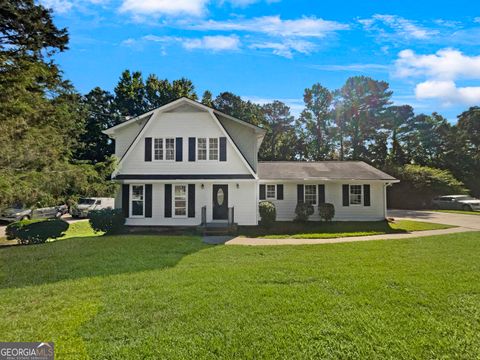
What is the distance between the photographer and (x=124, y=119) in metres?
32.3

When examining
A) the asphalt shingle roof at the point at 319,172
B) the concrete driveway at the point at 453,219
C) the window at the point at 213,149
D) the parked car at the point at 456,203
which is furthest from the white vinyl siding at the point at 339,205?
the parked car at the point at 456,203

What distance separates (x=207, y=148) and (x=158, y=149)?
8.68 feet

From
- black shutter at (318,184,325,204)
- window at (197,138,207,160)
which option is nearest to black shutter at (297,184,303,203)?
black shutter at (318,184,325,204)

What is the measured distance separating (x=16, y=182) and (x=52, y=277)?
3780mm

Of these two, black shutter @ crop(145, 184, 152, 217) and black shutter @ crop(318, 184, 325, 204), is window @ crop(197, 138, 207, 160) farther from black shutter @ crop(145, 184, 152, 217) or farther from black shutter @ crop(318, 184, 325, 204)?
black shutter @ crop(318, 184, 325, 204)

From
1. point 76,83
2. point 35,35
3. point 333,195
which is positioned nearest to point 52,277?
point 35,35

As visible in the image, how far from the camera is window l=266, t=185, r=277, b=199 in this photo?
1912 centimetres

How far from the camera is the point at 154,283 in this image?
6254mm

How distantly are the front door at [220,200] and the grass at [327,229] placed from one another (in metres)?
1.39

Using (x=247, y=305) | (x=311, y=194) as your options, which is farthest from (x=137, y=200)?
(x=247, y=305)

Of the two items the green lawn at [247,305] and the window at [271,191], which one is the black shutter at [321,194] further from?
the green lawn at [247,305]

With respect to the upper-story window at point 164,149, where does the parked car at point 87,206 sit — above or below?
below

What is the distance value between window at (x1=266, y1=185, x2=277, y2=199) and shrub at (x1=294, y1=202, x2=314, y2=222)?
1894 millimetres

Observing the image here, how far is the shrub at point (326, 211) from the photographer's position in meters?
17.7
